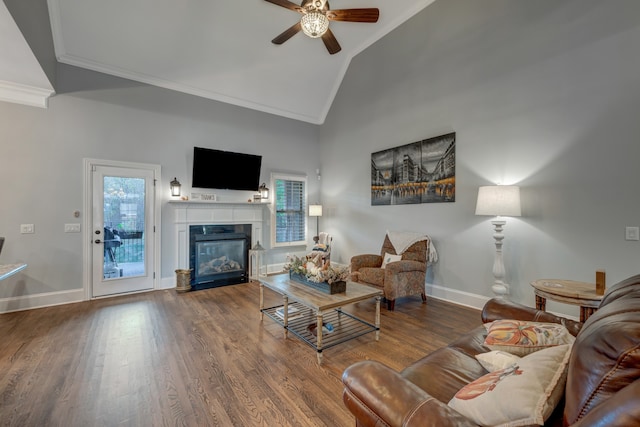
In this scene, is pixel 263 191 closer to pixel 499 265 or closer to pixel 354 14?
pixel 354 14

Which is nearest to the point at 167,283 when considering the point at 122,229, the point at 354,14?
the point at 122,229

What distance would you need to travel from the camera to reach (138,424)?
171cm

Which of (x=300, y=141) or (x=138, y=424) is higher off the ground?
(x=300, y=141)

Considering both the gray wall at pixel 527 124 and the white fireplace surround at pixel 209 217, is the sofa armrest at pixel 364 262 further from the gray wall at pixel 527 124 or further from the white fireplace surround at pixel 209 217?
the white fireplace surround at pixel 209 217

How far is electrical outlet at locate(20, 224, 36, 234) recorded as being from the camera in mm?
3684

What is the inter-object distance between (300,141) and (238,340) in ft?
15.2

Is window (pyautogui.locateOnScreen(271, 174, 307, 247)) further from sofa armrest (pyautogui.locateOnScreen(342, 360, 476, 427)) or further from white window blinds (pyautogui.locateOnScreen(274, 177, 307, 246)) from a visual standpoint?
sofa armrest (pyautogui.locateOnScreen(342, 360, 476, 427))

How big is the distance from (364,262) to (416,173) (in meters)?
1.66

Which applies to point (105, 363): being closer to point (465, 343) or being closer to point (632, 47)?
point (465, 343)

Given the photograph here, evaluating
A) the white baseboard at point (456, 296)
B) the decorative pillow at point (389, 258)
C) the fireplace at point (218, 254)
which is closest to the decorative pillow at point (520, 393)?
the white baseboard at point (456, 296)

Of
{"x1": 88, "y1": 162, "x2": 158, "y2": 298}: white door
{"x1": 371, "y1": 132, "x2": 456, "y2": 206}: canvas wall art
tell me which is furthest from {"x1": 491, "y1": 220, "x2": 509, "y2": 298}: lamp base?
{"x1": 88, "y1": 162, "x2": 158, "y2": 298}: white door

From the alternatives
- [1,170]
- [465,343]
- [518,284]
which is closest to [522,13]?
[518,284]

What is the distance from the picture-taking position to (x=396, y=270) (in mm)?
3572

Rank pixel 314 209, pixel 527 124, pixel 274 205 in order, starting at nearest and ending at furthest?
pixel 527 124, pixel 274 205, pixel 314 209
